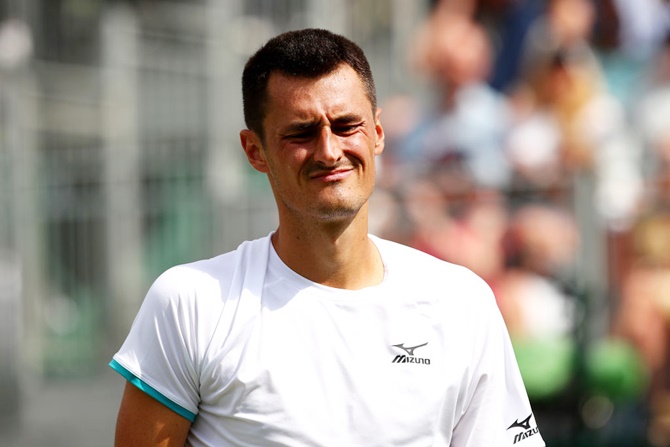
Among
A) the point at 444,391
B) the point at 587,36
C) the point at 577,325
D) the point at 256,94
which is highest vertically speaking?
the point at 587,36

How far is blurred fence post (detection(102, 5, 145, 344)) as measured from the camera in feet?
34.5

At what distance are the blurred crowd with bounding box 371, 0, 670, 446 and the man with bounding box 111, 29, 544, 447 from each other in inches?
152

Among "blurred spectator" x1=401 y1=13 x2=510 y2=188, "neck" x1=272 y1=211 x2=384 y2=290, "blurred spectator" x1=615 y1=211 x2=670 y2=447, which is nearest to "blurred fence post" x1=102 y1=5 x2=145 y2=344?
"blurred spectator" x1=401 y1=13 x2=510 y2=188

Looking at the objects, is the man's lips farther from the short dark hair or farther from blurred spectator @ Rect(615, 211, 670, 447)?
blurred spectator @ Rect(615, 211, 670, 447)

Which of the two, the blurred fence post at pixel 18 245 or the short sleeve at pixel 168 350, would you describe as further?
the blurred fence post at pixel 18 245

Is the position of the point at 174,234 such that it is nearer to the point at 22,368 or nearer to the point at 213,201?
the point at 213,201

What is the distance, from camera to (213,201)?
32.2ft

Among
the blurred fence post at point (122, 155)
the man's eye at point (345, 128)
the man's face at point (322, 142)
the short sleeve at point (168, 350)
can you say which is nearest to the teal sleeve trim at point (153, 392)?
the short sleeve at point (168, 350)

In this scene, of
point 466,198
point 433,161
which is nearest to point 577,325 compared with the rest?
point 466,198

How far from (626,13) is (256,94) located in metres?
5.37

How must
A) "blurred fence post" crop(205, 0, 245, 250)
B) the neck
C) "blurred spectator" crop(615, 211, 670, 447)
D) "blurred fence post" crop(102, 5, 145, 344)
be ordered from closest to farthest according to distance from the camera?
the neck
"blurred spectator" crop(615, 211, 670, 447)
"blurred fence post" crop(205, 0, 245, 250)
"blurred fence post" crop(102, 5, 145, 344)

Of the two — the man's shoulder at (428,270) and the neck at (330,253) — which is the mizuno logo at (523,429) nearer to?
the man's shoulder at (428,270)

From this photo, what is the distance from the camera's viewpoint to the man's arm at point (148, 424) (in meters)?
2.91

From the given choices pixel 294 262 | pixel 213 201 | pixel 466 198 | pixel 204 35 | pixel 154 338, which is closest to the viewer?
pixel 154 338
